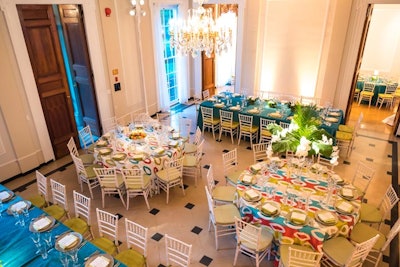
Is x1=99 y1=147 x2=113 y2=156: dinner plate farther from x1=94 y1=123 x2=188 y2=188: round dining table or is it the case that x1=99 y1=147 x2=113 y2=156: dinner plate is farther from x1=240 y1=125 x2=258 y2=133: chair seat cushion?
x1=240 y1=125 x2=258 y2=133: chair seat cushion

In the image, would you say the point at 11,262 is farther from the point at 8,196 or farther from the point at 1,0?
the point at 1,0

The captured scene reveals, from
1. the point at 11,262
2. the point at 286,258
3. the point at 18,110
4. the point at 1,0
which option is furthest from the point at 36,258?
the point at 1,0

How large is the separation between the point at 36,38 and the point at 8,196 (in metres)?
3.69

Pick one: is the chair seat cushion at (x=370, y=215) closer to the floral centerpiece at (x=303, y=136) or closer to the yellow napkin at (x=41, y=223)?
the floral centerpiece at (x=303, y=136)

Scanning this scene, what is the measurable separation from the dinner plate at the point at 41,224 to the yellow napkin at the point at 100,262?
2.95ft

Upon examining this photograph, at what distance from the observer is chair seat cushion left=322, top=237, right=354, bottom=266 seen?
141 inches

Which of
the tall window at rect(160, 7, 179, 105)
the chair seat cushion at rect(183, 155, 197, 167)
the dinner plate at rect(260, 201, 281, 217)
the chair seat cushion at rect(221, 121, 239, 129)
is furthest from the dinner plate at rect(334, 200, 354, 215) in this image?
the tall window at rect(160, 7, 179, 105)

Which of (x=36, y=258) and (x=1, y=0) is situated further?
(x=1, y=0)

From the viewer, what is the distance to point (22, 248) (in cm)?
336

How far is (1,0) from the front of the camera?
5.27 metres

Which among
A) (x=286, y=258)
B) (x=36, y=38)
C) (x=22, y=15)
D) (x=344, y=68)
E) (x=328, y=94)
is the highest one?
(x=22, y=15)

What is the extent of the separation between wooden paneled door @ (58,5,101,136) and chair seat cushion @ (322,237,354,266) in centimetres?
639

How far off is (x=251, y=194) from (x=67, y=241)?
2.51 meters

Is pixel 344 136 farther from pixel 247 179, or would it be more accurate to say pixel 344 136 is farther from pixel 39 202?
pixel 39 202
